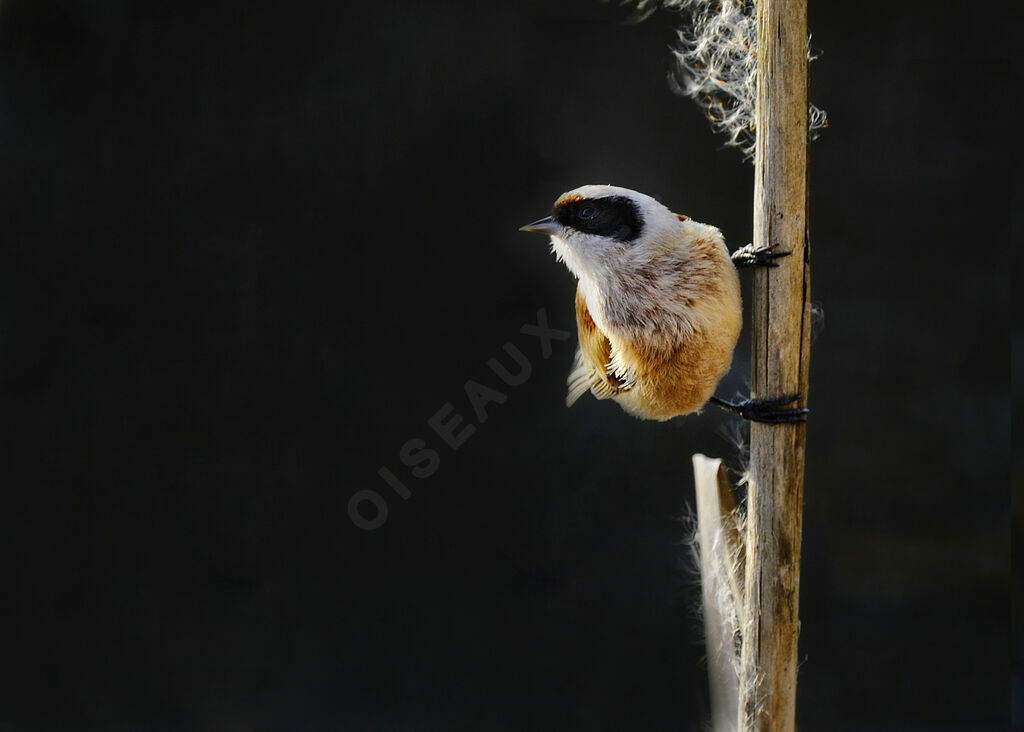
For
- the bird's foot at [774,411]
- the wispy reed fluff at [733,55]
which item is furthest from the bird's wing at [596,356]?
the wispy reed fluff at [733,55]

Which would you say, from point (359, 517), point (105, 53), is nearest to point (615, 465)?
point (359, 517)

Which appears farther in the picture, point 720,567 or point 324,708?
point 324,708

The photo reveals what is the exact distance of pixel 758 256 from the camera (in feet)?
3.72

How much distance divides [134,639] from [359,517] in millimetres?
719

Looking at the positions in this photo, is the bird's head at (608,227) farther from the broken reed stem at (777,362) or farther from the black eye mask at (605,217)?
the broken reed stem at (777,362)

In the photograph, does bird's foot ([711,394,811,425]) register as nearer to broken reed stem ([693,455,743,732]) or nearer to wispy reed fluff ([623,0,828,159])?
broken reed stem ([693,455,743,732])

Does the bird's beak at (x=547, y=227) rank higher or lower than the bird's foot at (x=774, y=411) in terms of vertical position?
higher

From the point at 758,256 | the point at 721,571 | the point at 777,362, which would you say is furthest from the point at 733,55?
the point at 721,571

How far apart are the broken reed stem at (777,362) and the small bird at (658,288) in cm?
3

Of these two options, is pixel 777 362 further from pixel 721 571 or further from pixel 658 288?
pixel 721 571

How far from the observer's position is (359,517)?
267 cm

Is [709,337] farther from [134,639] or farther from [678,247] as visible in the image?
[134,639]

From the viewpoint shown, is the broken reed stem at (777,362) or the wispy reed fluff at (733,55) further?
the wispy reed fluff at (733,55)

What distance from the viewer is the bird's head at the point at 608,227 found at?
1.09 meters
